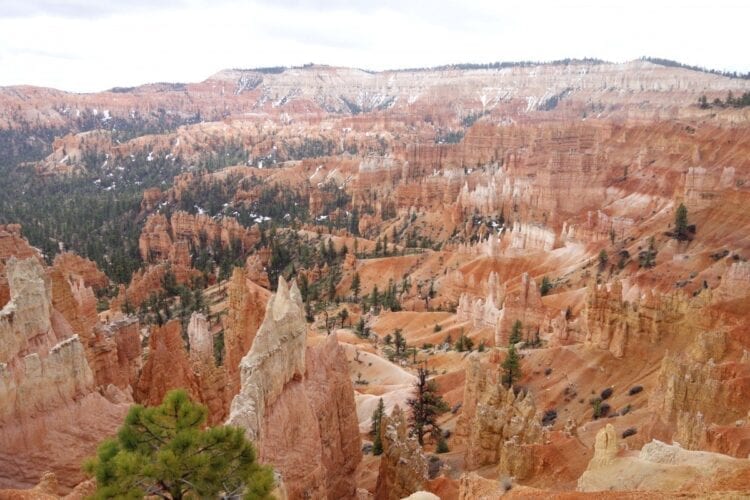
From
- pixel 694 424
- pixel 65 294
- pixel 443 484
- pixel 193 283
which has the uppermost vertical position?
pixel 65 294

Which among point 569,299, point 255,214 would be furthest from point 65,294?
point 255,214

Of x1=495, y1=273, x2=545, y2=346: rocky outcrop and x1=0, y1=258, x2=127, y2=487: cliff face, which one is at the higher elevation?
x1=0, y1=258, x2=127, y2=487: cliff face

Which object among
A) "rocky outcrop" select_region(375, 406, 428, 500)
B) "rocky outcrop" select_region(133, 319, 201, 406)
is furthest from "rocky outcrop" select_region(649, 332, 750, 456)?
"rocky outcrop" select_region(133, 319, 201, 406)

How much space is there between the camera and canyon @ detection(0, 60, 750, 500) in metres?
15.2

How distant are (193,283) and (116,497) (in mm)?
61409

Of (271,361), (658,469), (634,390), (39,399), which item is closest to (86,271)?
(39,399)

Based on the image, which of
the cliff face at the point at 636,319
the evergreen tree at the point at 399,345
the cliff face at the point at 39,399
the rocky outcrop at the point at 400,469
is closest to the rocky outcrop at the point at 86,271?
the evergreen tree at the point at 399,345

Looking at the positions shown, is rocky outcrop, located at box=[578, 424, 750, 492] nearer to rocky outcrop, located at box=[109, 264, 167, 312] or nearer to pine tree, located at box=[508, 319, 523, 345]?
pine tree, located at box=[508, 319, 523, 345]

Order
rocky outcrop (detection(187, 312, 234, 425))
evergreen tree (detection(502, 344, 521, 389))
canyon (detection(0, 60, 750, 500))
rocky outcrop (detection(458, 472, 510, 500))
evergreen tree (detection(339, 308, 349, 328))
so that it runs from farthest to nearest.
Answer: evergreen tree (detection(339, 308, 349, 328)), evergreen tree (detection(502, 344, 521, 389)), rocky outcrop (detection(187, 312, 234, 425)), canyon (detection(0, 60, 750, 500)), rocky outcrop (detection(458, 472, 510, 500))

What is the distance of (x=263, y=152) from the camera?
176 meters

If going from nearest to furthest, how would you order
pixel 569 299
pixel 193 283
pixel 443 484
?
pixel 443 484
pixel 569 299
pixel 193 283

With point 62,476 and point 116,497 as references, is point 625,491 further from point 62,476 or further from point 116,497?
point 62,476

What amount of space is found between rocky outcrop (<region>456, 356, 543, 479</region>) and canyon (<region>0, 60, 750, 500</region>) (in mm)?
101

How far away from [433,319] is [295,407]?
37.3 metres
